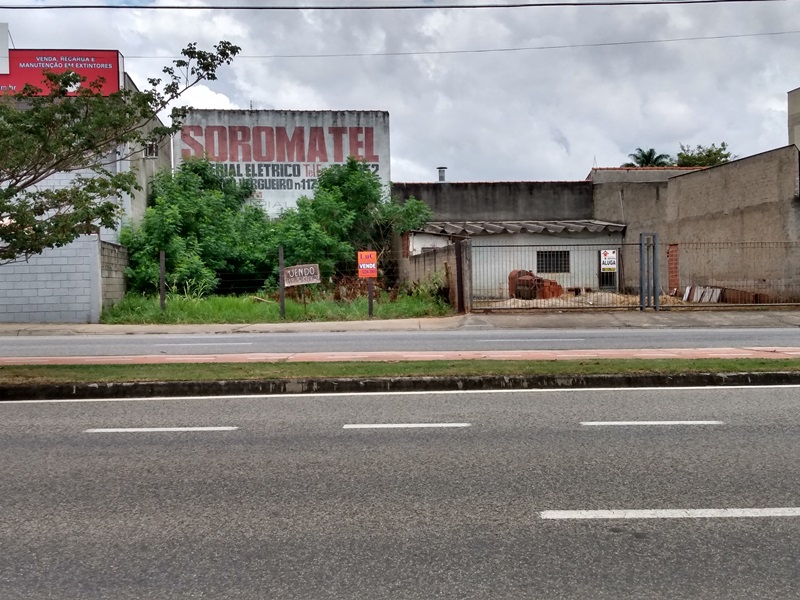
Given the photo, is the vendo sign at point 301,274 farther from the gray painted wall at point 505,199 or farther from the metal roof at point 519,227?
the gray painted wall at point 505,199

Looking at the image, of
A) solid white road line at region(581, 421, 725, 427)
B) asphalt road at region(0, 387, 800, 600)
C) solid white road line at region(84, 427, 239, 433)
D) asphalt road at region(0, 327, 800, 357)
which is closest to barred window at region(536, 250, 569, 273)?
asphalt road at region(0, 327, 800, 357)

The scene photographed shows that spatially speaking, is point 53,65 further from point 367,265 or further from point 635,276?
point 635,276

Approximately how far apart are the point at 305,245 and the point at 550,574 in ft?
76.8

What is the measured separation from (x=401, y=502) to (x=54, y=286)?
19794 mm

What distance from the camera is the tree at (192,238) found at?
968 inches

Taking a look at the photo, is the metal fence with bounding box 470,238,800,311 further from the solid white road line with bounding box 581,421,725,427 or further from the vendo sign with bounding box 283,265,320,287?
the solid white road line with bounding box 581,421,725,427

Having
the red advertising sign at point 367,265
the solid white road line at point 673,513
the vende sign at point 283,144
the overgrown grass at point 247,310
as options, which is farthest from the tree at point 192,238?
the solid white road line at point 673,513

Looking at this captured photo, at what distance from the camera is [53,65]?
2875 centimetres

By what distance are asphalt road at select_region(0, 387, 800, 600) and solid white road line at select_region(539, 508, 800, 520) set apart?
4 cm

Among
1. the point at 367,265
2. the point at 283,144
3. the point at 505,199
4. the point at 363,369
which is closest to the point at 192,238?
the point at 367,265

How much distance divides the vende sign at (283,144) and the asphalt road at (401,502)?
26979 mm

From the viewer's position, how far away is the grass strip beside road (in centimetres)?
945

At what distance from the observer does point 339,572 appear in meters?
3.85

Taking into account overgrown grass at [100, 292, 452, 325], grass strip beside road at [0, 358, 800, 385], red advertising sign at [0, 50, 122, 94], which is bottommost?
grass strip beside road at [0, 358, 800, 385]
